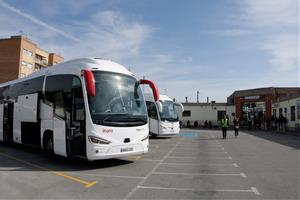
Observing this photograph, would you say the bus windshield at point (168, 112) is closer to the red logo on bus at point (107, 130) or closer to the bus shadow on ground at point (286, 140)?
the bus shadow on ground at point (286, 140)

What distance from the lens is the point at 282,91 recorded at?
47.3 m

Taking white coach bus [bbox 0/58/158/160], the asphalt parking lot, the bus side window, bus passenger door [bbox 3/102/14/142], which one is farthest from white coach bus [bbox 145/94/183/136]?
the bus side window

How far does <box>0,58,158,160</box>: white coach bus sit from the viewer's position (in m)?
8.99

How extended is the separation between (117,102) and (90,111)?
972 mm

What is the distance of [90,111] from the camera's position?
29.5 feet

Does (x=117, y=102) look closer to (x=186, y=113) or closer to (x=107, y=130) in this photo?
(x=107, y=130)

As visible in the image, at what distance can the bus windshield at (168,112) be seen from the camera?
2122 centimetres

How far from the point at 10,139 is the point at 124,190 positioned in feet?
32.5

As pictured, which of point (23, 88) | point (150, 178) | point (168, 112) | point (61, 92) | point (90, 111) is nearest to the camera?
point (150, 178)

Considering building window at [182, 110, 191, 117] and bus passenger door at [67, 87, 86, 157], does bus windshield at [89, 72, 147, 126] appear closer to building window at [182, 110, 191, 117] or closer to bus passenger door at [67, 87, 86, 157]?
bus passenger door at [67, 87, 86, 157]

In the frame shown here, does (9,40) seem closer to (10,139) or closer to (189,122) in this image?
(189,122)

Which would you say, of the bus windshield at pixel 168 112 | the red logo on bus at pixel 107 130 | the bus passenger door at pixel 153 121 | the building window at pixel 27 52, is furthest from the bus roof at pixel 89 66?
the building window at pixel 27 52

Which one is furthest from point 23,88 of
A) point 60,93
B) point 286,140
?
point 286,140

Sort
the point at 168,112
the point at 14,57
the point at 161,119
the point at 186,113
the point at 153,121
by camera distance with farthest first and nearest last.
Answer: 1. the point at 14,57
2. the point at 186,113
3. the point at 168,112
4. the point at 153,121
5. the point at 161,119
